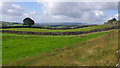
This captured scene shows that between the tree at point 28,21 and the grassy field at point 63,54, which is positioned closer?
the grassy field at point 63,54

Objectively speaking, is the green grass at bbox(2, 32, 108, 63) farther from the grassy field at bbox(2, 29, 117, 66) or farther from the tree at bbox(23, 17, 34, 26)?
the tree at bbox(23, 17, 34, 26)

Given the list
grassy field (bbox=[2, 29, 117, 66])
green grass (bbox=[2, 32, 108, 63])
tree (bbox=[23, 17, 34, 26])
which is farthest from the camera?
tree (bbox=[23, 17, 34, 26])

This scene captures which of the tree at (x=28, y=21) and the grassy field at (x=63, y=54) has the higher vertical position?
the tree at (x=28, y=21)

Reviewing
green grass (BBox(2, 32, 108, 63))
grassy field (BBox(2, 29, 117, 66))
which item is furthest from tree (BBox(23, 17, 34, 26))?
grassy field (BBox(2, 29, 117, 66))

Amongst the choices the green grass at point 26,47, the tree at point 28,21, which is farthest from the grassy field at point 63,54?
the tree at point 28,21

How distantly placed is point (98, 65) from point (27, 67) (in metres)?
10.8

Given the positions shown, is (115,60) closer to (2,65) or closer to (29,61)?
(29,61)

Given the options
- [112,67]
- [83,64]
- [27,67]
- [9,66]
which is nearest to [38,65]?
[27,67]

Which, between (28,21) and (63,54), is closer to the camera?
(63,54)

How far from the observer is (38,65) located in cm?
1748

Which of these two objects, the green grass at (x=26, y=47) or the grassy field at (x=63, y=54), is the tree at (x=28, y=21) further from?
the grassy field at (x=63, y=54)

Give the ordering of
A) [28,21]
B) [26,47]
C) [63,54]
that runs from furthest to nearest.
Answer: [28,21] → [26,47] → [63,54]

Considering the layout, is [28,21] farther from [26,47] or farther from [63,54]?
[63,54]

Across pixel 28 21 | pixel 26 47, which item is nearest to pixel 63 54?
pixel 26 47
